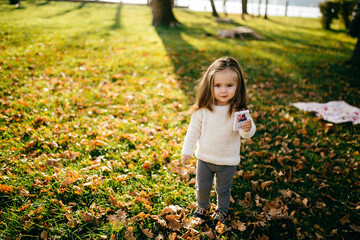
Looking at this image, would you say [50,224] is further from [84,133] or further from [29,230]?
[84,133]

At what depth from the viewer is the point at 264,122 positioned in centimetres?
462

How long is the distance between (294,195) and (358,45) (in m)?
7.11

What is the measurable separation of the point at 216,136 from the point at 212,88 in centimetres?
50

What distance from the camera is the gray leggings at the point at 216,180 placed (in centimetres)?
231

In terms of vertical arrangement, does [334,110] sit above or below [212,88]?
below

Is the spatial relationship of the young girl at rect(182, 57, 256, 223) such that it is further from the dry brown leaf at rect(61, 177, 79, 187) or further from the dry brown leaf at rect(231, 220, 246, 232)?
the dry brown leaf at rect(61, 177, 79, 187)

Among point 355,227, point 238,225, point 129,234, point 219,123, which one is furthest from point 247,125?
point 355,227

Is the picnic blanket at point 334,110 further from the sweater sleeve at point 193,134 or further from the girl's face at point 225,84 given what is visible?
the sweater sleeve at point 193,134

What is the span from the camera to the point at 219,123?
220 centimetres

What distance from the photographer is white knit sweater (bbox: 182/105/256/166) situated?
2.19 m

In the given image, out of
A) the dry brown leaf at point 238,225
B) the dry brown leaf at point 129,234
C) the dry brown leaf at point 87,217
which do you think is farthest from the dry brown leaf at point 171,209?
the dry brown leaf at point 87,217

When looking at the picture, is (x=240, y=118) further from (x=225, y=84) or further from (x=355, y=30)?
(x=355, y=30)

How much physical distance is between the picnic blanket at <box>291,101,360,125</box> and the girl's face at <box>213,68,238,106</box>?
3635 millimetres

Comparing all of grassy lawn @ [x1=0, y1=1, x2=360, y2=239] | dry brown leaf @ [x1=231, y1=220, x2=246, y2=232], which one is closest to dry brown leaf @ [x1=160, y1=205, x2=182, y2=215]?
grassy lawn @ [x1=0, y1=1, x2=360, y2=239]
